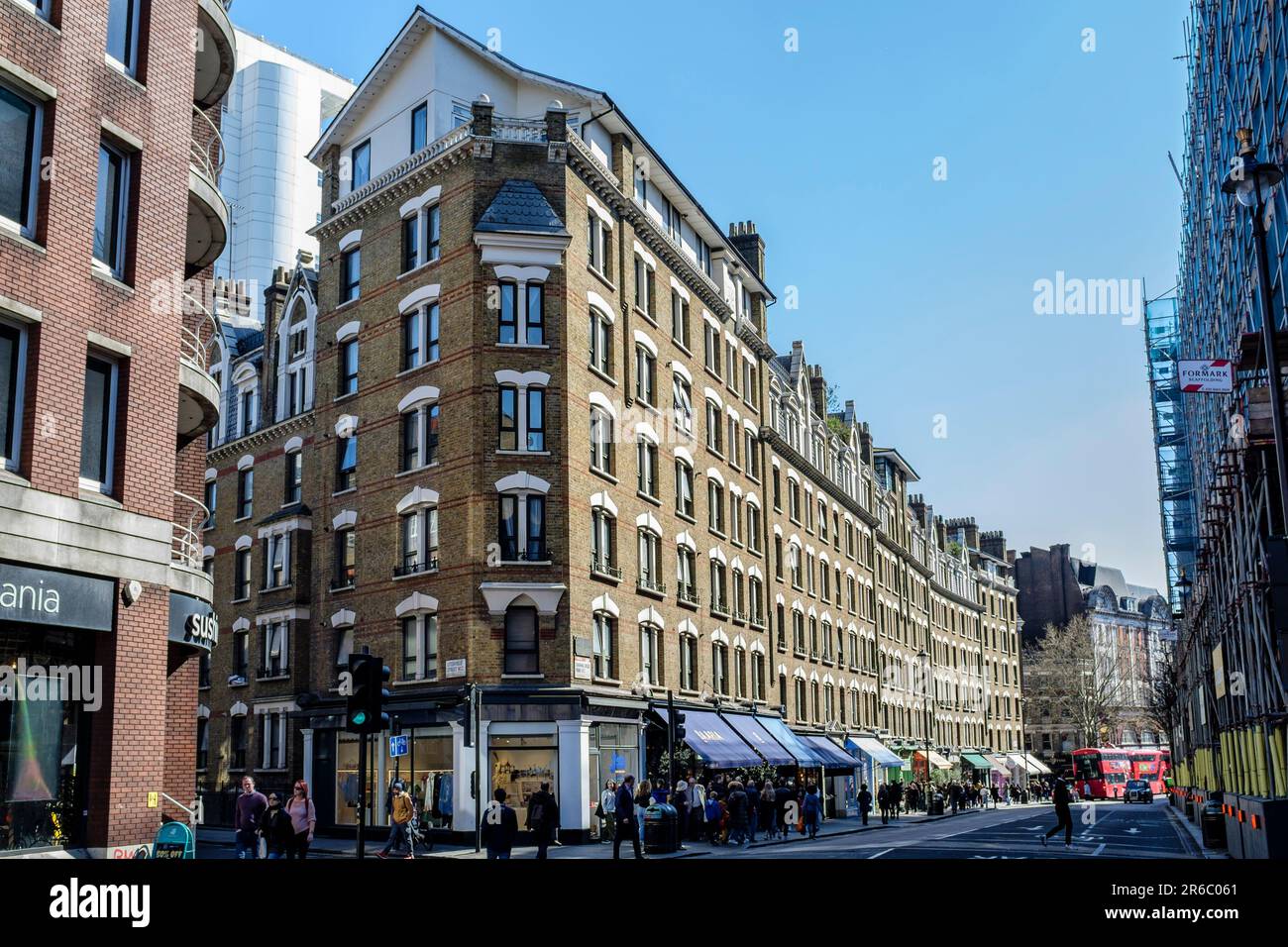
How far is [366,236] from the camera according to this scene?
38375mm

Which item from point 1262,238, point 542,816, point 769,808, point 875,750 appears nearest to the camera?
point 1262,238

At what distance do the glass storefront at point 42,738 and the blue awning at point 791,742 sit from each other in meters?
30.5

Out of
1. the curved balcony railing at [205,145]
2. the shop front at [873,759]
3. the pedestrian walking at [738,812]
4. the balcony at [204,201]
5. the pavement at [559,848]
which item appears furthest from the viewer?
the shop front at [873,759]

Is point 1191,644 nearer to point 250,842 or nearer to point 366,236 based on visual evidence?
point 366,236

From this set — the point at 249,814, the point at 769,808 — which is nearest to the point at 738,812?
the point at 769,808

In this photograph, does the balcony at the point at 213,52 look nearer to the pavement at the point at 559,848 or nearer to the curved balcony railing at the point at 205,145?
the curved balcony railing at the point at 205,145

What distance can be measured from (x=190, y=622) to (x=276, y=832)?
3.70 m

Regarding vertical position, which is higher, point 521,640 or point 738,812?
point 521,640

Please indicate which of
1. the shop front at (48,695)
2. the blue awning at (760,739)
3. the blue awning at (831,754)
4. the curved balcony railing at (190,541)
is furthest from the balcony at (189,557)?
the blue awning at (831,754)

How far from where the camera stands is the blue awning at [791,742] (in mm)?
43906

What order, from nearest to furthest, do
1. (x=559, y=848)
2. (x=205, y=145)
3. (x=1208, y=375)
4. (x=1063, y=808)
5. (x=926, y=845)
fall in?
(x=1208, y=375), (x=205, y=145), (x=926, y=845), (x=1063, y=808), (x=559, y=848)

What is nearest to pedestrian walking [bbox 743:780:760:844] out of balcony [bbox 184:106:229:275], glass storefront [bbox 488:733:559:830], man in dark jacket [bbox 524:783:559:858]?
glass storefront [bbox 488:733:559:830]

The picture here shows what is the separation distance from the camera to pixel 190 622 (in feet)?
61.4
